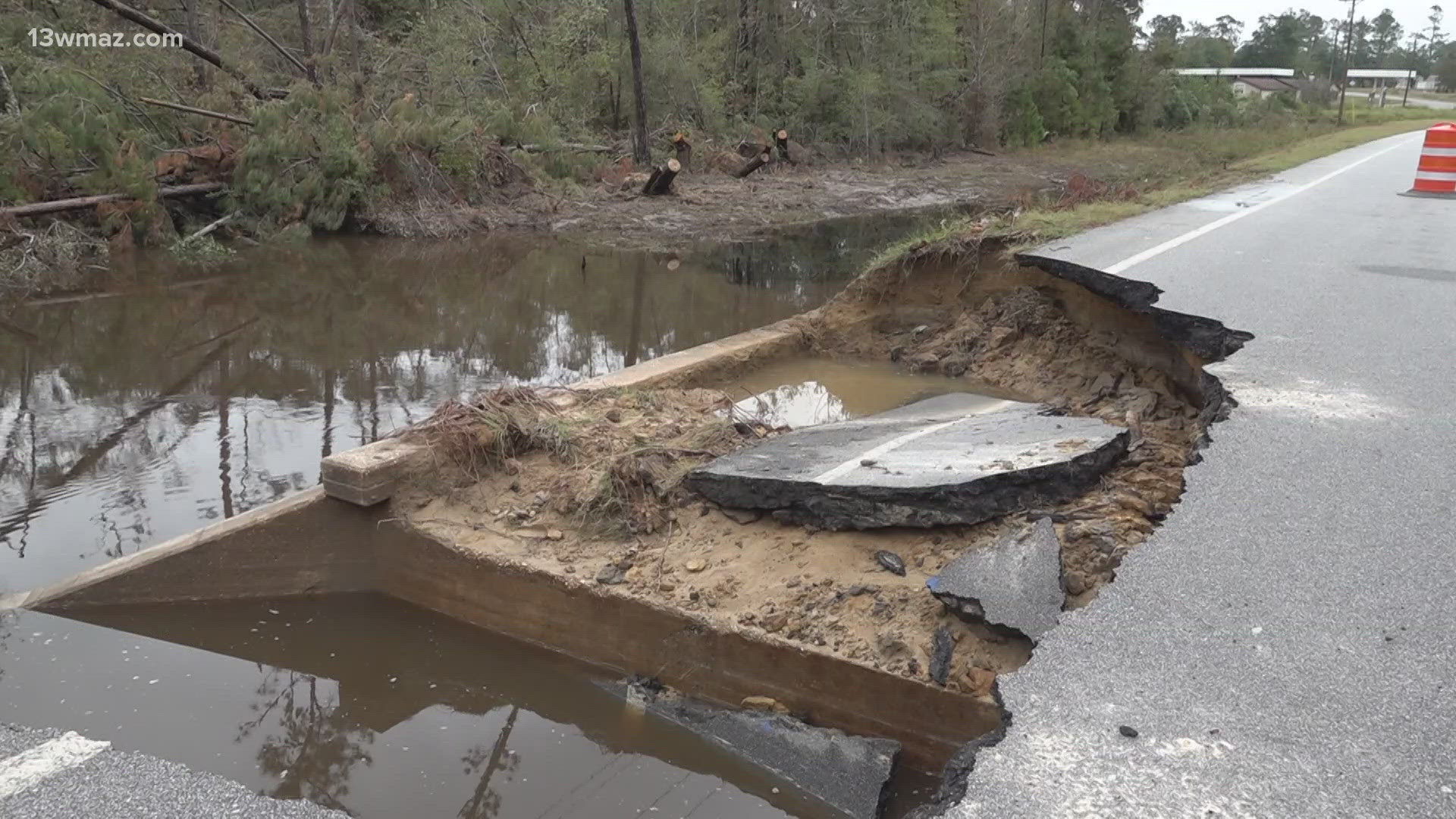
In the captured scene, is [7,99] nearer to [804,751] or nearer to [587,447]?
[587,447]

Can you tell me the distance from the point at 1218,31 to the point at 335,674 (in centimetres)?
10610

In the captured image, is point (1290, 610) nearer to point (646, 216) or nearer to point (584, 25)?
point (646, 216)

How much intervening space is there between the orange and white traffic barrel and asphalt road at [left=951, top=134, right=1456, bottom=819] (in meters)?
11.8

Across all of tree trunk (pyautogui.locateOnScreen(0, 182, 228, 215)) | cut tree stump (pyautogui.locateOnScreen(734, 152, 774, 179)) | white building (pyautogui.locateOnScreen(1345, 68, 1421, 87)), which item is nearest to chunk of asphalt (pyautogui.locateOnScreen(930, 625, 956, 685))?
tree trunk (pyautogui.locateOnScreen(0, 182, 228, 215))

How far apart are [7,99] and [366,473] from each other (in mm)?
13122

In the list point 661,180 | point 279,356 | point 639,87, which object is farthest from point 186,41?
point 279,356

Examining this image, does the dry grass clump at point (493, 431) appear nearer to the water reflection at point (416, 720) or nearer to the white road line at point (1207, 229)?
the water reflection at point (416, 720)

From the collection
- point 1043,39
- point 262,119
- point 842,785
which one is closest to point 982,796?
point 842,785

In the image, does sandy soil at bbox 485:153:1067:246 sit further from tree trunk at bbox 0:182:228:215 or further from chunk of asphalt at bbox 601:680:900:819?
chunk of asphalt at bbox 601:680:900:819

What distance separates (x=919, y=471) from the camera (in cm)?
518

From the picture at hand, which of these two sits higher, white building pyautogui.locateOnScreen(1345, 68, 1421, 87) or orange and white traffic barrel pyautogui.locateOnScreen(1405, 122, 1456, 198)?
white building pyautogui.locateOnScreen(1345, 68, 1421, 87)

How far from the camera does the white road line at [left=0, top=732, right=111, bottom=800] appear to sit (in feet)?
11.7

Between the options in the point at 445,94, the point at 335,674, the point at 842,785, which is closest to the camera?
the point at 842,785

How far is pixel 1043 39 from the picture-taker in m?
46.2
